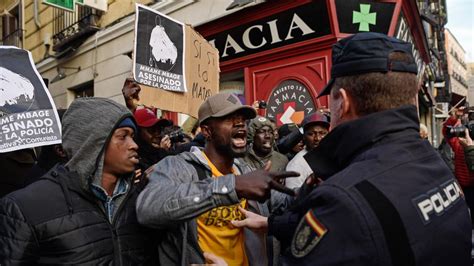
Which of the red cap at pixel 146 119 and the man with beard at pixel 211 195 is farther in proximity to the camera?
the red cap at pixel 146 119

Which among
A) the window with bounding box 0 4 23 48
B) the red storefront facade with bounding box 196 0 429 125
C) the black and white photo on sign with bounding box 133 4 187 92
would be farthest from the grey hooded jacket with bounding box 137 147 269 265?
the window with bounding box 0 4 23 48

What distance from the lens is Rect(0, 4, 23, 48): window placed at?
567 inches

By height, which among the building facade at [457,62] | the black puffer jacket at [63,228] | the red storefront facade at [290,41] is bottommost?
the black puffer jacket at [63,228]

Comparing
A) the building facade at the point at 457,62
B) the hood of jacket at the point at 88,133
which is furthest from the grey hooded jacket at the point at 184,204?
the building facade at the point at 457,62

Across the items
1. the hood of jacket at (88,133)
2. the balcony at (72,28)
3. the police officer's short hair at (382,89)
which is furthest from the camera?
the balcony at (72,28)

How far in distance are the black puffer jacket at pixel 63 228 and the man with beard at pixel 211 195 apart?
0.57ft

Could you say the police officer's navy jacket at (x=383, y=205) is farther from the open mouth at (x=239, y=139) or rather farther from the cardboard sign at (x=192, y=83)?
the cardboard sign at (x=192, y=83)

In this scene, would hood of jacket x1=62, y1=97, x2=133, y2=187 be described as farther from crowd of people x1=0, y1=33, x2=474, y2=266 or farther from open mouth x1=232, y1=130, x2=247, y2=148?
open mouth x1=232, y1=130, x2=247, y2=148

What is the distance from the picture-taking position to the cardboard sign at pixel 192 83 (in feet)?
13.6

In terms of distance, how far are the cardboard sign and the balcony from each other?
698 cm

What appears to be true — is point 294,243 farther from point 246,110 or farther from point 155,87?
point 155,87

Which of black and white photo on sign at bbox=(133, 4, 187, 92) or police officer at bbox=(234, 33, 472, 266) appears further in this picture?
black and white photo on sign at bbox=(133, 4, 187, 92)

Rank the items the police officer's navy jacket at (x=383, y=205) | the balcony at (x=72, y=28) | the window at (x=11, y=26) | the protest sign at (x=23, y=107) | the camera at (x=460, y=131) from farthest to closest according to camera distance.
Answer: the window at (x=11, y=26) < the balcony at (x=72, y=28) < the camera at (x=460, y=131) < the protest sign at (x=23, y=107) < the police officer's navy jacket at (x=383, y=205)

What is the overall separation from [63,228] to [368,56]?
139 cm
